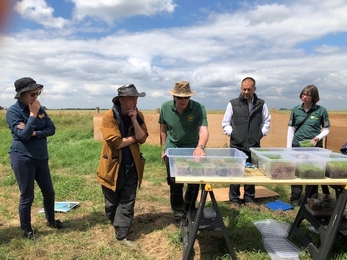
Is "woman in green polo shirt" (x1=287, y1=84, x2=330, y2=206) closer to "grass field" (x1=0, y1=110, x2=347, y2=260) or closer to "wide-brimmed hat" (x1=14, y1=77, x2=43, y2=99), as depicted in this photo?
"grass field" (x1=0, y1=110, x2=347, y2=260)

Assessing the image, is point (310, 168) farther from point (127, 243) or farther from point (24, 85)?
point (24, 85)

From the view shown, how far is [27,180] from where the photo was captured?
3.48m

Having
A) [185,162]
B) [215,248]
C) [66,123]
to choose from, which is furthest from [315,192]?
[66,123]

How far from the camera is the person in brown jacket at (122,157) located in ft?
11.4

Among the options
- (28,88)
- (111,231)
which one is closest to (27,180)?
(28,88)

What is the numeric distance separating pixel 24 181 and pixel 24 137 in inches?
21.4

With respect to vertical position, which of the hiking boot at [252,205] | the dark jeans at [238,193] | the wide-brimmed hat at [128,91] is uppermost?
the wide-brimmed hat at [128,91]

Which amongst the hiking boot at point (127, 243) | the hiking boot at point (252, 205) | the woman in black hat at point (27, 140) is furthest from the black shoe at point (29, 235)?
the hiking boot at point (252, 205)

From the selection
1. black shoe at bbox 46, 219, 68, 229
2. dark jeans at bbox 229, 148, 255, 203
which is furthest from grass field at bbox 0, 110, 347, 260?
dark jeans at bbox 229, 148, 255, 203

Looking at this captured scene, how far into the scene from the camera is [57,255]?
11.0 ft

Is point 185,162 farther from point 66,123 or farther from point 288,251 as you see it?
point 66,123

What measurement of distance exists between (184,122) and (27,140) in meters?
1.85

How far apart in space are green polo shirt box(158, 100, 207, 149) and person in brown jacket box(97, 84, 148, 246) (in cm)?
43

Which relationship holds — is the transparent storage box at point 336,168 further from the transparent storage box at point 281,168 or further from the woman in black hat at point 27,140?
the woman in black hat at point 27,140
